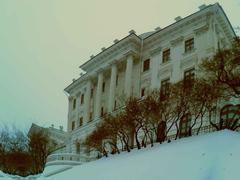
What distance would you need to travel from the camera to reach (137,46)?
39.9 metres

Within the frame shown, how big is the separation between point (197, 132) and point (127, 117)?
18.5 ft

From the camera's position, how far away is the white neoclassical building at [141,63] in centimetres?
3362

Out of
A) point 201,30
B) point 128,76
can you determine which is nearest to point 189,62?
point 201,30

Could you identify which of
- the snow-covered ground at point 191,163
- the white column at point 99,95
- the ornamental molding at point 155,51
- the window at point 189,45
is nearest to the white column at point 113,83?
the white column at point 99,95

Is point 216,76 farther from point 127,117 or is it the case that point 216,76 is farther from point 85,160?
point 85,160

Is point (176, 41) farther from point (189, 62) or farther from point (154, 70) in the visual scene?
point (154, 70)

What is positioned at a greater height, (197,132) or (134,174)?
(197,132)

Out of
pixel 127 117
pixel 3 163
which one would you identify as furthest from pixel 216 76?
pixel 3 163

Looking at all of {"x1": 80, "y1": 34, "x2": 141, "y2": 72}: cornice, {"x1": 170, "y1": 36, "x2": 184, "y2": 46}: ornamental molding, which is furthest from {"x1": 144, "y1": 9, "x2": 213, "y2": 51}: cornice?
{"x1": 80, "y1": 34, "x2": 141, "y2": 72}: cornice

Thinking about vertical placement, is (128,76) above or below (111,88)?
above

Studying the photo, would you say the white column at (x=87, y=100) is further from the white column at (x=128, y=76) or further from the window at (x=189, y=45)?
the window at (x=189, y=45)

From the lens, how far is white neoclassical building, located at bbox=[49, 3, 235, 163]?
Answer: 33.6 m

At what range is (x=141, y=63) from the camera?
3978cm

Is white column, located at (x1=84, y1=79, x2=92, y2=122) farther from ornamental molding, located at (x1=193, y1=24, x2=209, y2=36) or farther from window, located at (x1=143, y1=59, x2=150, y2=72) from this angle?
ornamental molding, located at (x1=193, y1=24, x2=209, y2=36)
